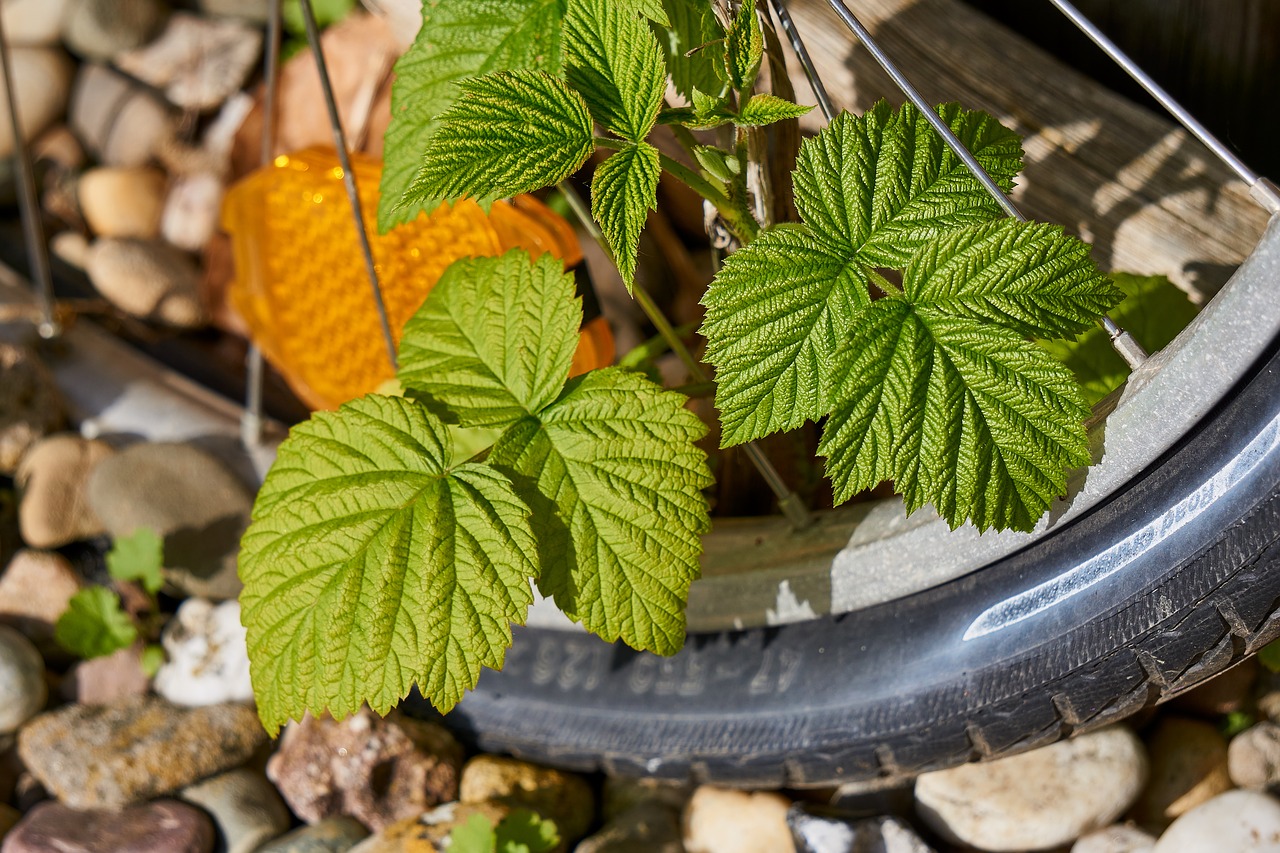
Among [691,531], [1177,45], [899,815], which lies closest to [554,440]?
[691,531]

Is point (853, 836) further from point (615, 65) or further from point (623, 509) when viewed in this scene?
point (615, 65)

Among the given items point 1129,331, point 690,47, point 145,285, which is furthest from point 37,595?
point 1129,331

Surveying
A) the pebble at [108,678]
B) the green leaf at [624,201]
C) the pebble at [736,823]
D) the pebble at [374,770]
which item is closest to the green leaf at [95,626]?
the pebble at [108,678]

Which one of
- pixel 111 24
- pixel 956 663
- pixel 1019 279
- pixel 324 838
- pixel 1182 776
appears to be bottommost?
pixel 324 838

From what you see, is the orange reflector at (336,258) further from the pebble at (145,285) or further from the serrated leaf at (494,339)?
the pebble at (145,285)

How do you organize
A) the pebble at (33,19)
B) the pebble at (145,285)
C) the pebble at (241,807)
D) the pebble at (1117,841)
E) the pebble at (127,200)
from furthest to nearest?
the pebble at (33,19), the pebble at (127,200), the pebble at (145,285), the pebble at (241,807), the pebble at (1117,841)

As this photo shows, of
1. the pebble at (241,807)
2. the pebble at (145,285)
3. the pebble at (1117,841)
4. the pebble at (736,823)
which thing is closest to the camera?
the pebble at (1117,841)
